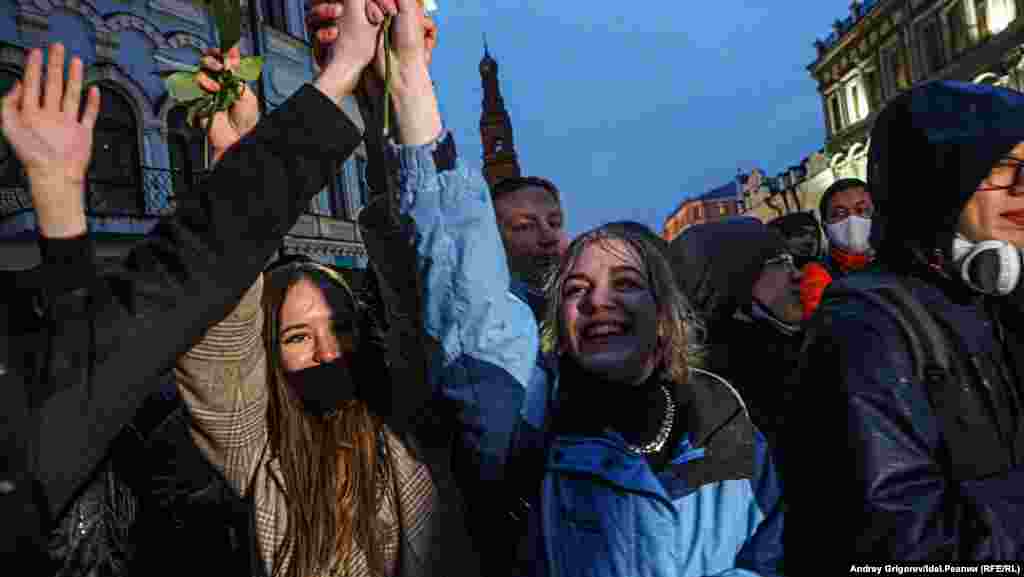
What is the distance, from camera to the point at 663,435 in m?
1.72

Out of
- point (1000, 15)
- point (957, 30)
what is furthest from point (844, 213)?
point (957, 30)

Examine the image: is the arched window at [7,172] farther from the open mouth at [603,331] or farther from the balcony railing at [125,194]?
the open mouth at [603,331]

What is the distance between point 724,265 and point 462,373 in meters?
1.84

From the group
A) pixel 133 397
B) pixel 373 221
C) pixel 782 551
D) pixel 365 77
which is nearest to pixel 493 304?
pixel 373 221

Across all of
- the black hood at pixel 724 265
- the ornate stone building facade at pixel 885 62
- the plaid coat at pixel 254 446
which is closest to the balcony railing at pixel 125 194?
the black hood at pixel 724 265

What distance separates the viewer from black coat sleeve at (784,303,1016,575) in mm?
1409

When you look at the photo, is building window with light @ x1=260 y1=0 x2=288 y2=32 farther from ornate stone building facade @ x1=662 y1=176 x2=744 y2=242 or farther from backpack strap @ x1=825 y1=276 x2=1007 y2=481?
ornate stone building facade @ x1=662 y1=176 x2=744 y2=242

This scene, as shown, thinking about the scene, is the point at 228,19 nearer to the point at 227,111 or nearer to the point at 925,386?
the point at 227,111

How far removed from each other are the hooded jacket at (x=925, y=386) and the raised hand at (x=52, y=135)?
169cm

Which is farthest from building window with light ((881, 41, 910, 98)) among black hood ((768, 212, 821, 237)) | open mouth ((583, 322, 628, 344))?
open mouth ((583, 322, 628, 344))

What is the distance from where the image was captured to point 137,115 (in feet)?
38.4

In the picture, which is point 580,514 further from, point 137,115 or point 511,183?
point 137,115

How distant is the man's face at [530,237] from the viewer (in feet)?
11.7

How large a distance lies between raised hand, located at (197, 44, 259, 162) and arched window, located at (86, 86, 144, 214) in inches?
423
